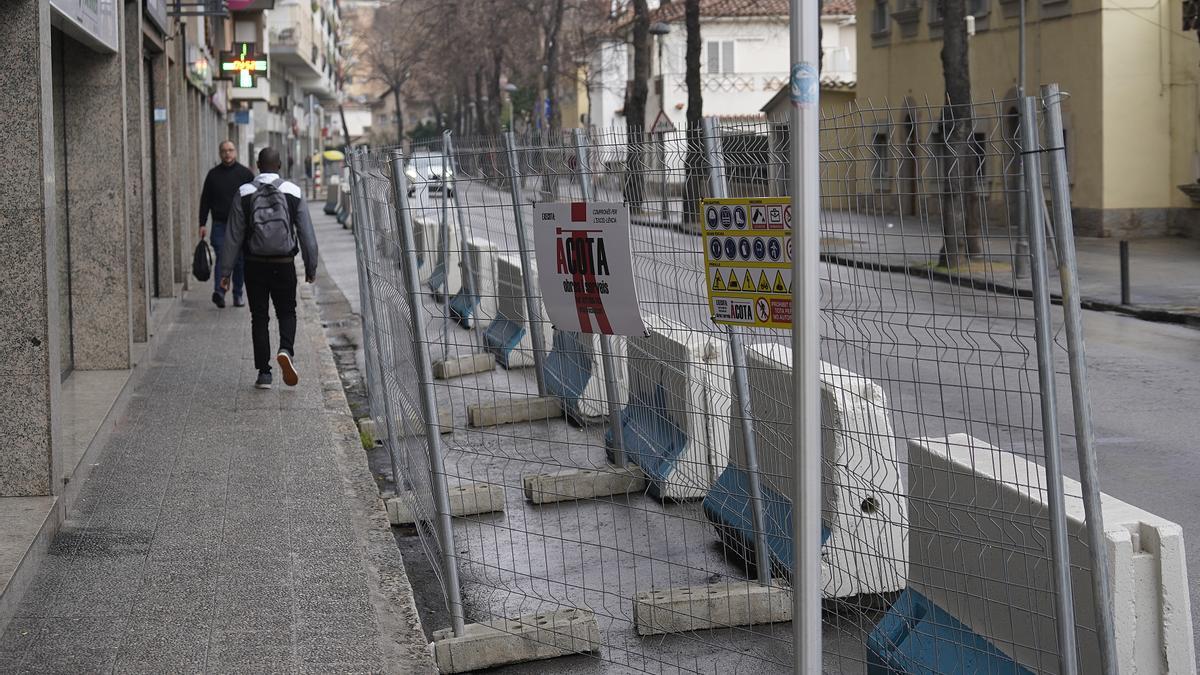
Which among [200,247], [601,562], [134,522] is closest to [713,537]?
[601,562]

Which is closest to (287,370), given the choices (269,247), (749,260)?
(269,247)

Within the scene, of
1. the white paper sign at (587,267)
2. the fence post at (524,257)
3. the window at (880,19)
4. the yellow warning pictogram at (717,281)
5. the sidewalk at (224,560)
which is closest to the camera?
the yellow warning pictogram at (717,281)

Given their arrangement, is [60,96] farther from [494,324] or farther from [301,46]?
[301,46]

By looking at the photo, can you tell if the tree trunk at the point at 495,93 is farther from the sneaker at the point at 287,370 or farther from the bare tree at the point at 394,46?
the sneaker at the point at 287,370

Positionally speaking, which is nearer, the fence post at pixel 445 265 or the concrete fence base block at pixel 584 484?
the fence post at pixel 445 265

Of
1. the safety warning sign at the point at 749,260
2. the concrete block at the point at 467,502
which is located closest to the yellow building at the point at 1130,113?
the concrete block at the point at 467,502

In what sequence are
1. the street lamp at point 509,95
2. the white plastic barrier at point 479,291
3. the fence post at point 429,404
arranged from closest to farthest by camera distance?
1. the fence post at point 429,404
2. the white plastic barrier at point 479,291
3. the street lamp at point 509,95

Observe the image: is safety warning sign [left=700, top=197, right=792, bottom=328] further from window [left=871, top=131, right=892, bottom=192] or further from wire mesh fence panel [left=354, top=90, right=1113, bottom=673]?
window [left=871, top=131, right=892, bottom=192]

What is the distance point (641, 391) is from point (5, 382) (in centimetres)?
299

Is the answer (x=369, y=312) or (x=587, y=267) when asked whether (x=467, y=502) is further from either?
(x=587, y=267)

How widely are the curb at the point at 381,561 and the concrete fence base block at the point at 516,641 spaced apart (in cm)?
9

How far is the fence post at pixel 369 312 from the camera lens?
7984mm

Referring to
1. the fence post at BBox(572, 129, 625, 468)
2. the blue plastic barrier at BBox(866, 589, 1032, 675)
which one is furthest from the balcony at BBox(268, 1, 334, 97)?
the blue plastic barrier at BBox(866, 589, 1032, 675)

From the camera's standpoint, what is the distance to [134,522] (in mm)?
7016
